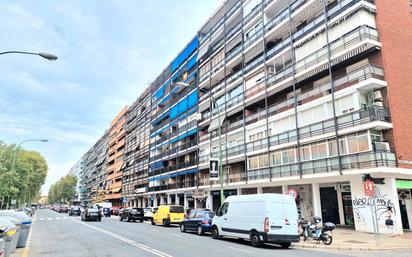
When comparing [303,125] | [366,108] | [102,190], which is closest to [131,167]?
[102,190]

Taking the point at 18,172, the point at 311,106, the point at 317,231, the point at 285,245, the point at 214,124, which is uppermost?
the point at 214,124

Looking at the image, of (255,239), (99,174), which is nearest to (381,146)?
(255,239)

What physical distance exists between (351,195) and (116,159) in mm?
78273

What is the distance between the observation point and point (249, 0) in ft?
121

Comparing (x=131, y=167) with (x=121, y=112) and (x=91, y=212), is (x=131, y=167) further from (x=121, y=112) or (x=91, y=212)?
(x=91, y=212)

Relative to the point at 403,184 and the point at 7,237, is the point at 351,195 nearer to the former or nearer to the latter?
the point at 403,184

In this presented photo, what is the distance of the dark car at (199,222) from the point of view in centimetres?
2009

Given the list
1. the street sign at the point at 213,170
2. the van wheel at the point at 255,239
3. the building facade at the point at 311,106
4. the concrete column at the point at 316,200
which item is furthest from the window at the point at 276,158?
the van wheel at the point at 255,239

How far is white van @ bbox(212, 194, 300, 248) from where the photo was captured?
1438 centimetres

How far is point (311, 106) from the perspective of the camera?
2605 centimetres

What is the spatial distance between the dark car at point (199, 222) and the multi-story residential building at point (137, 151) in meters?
43.0

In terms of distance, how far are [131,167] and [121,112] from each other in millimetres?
23565

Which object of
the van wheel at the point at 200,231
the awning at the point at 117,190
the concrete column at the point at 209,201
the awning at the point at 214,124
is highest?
the awning at the point at 214,124

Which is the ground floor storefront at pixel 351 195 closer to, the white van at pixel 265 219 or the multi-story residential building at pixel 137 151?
the white van at pixel 265 219
